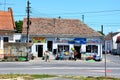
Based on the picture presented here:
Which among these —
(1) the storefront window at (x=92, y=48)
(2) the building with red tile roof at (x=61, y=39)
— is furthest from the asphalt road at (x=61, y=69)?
(1) the storefront window at (x=92, y=48)

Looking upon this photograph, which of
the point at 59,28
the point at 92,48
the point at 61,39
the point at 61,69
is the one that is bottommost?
the point at 61,69

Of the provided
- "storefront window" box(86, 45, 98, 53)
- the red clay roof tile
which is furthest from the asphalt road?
"storefront window" box(86, 45, 98, 53)

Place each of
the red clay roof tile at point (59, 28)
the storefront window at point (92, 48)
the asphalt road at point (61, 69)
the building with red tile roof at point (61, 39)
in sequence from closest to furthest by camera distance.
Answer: the asphalt road at point (61, 69)
the building with red tile roof at point (61, 39)
the red clay roof tile at point (59, 28)
the storefront window at point (92, 48)

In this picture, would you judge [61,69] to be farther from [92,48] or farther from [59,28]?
[59,28]

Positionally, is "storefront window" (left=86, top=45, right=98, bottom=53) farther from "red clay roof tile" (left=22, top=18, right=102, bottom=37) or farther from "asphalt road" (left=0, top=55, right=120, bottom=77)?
"asphalt road" (left=0, top=55, right=120, bottom=77)

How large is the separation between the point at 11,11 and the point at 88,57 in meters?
16.3

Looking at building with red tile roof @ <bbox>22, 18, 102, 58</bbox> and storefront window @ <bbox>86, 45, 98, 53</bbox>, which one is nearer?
building with red tile roof @ <bbox>22, 18, 102, 58</bbox>

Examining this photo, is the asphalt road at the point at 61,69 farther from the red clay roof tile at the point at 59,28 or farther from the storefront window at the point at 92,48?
the storefront window at the point at 92,48

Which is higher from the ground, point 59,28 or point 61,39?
point 59,28

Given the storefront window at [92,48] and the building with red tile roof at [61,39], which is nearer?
the building with red tile roof at [61,39]

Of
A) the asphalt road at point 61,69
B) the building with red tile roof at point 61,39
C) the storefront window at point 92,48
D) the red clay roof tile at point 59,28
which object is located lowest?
the asphalt road at point 61,69

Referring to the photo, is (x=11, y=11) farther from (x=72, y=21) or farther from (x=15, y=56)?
(x=15, y=56)

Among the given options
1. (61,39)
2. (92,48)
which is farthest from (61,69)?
(92,48)

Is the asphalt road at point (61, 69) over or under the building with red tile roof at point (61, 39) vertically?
under
